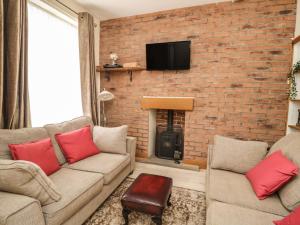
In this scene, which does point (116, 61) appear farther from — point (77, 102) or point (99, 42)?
point (77, 102)

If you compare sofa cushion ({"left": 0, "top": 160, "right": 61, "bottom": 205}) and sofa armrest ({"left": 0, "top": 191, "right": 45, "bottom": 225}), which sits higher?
sofa cushion ({"left": 0, "top": 160, "right": 61, "bottom": 205})

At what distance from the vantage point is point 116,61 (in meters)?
3.63

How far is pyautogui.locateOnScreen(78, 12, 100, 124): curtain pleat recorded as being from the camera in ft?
9.95

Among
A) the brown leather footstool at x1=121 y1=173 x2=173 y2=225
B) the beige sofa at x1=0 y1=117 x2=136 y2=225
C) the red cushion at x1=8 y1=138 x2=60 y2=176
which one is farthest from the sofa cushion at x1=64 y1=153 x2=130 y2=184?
the brown leather footstool at x1=121 y1=173 x2=173 y2=225

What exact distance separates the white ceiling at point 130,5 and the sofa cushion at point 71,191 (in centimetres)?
264

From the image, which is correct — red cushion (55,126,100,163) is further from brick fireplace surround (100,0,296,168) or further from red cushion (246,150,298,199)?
red cushion (246,150,298,199)

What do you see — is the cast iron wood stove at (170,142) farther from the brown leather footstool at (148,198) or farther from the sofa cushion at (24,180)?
the sofa cushion at (24,180)

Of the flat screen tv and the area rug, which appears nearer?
the area rug

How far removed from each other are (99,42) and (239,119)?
10.1 ft

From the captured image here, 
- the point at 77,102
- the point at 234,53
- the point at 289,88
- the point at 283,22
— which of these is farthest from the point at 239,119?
the point at 77,102

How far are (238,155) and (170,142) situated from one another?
1553mm

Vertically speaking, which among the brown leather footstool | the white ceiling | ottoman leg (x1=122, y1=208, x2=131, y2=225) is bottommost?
ottoman leg (x1=122, y1=208, x2=131, y2=225)

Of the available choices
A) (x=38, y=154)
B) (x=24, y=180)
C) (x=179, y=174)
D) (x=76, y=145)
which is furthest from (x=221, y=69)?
(x=24, y=180)

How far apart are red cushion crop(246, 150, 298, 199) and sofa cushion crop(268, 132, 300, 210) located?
0.14 feet
